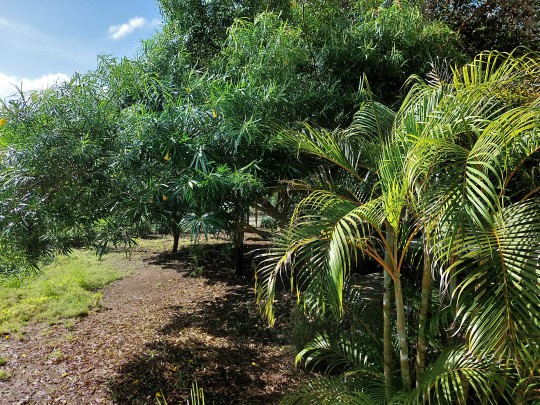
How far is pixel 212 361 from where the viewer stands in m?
4.20

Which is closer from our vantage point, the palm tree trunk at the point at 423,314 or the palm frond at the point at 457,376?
the palm frond at the point at 457,376

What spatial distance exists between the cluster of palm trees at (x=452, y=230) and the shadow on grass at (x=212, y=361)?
129 centimetres

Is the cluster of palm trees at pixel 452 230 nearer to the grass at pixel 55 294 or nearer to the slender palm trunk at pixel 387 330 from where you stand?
the slender palm trunk at pixel 387 330

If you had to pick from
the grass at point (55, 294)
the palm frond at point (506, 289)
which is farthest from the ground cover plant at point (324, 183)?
the grass at point (55, 294)

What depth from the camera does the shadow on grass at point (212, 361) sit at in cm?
360

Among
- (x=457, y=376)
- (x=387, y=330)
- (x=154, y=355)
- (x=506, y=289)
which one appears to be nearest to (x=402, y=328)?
(x=387, y=330)

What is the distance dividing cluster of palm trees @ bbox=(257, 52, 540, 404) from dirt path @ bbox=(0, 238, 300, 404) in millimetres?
1478

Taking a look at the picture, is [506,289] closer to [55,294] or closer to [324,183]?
[324,183]

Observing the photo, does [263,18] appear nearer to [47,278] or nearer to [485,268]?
[485,268]

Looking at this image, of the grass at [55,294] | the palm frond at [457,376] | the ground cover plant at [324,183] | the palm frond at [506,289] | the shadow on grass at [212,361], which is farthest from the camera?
the grass at [55,294]

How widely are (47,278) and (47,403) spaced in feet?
14.5

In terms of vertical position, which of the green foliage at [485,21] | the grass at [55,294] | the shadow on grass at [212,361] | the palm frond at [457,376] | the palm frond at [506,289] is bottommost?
the shadow on grass at [212,361]

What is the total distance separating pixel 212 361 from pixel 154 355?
702mm

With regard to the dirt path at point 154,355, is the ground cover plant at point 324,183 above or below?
above
